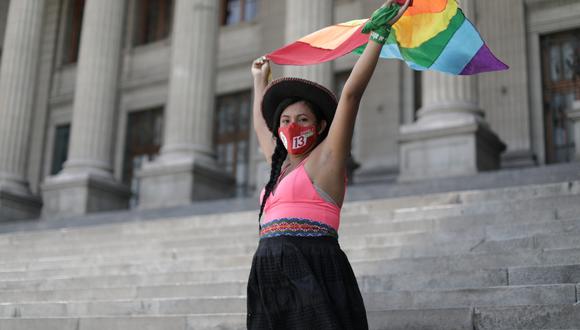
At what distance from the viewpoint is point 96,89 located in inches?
774

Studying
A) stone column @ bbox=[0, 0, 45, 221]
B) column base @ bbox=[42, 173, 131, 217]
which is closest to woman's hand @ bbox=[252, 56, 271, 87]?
column base @ bbox=[42, 173, 131, 217]

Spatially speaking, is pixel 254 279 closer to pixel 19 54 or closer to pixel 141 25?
pixel 19 54

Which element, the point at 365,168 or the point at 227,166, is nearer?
the point at 365,168

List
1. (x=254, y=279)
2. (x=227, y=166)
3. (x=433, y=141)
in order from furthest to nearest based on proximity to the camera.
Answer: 1. (x=227, y=166)
2. (x=433, y=141)
3. (x=254, y=279)

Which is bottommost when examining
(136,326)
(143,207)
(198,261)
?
(136,326)

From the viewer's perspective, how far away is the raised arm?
12.5 feet

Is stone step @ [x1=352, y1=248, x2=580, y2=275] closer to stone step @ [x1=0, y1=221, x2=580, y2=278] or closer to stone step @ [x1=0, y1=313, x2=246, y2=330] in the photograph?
stone step @ [x1=0, y1=221, x2=580, y2=278]

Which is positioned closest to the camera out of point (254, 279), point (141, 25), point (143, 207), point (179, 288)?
point (254, 279)

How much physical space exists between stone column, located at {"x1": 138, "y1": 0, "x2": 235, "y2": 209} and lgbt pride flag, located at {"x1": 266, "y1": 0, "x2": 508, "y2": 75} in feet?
42.5

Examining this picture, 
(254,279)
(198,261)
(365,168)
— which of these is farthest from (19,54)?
(254,279)

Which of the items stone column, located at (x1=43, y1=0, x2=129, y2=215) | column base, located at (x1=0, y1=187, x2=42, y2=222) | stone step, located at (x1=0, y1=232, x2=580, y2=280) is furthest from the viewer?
column base, located at (x1=0, y1=187, x2=42, y2=222)

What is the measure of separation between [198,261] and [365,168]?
480 inches

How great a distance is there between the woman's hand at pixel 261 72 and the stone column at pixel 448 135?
9.52 metres

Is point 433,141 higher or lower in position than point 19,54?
lower
